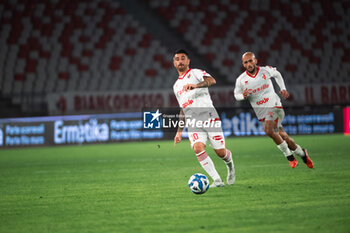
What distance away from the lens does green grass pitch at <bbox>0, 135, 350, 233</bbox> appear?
4238 millimetres

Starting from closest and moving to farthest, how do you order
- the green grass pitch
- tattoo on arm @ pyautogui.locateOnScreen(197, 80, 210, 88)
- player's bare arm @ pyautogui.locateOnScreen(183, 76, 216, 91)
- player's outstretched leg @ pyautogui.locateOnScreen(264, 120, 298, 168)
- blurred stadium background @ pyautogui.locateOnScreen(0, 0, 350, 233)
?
the green grass pitch
blurred stadium background @ pyautogui.locateOnScreen(0, 0, 350, 233)
player's bare arm @ pyautogui.locateOnScreen(183, 76, 216, 91)
tattoo on arm @ pyautogui.locateOnScreen(197, 80, 210, 88)
player's outstretched leg @ pyautogui.locateOnScreen(264, 120, 298, 168)

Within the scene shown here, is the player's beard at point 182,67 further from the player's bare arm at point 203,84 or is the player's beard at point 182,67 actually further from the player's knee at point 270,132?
the player's knee at point 270,132

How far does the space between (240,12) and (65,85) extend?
913 cm

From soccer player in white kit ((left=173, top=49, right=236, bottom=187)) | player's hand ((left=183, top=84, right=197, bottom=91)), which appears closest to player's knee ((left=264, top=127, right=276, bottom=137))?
soccer player in white kit ((left=173, top=49, right=236, bottom=187))

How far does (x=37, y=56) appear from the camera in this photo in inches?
856

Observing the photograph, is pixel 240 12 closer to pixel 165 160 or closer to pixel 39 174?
pixel 165 160

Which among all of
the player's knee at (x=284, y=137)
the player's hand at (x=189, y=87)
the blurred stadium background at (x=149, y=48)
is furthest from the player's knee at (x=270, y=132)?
the blurred stadium background at (x=149, y=48)

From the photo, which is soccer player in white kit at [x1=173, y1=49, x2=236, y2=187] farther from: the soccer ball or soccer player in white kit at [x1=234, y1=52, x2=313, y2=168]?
soccer player in white kit at [x1=234, y1=52, x2=313, y2=168]

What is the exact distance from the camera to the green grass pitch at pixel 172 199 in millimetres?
4238

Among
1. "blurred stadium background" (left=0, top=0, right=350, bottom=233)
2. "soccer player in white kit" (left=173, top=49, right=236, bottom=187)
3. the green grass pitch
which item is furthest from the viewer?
"soccer player in white kit" (left=173, top=49, right=236, bottom=187)

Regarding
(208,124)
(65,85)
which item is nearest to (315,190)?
(208,124)

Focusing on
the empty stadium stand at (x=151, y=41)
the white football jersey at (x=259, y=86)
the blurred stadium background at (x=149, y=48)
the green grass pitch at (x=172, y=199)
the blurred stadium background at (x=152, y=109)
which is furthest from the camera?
the empty stadium stand at (x=151, y=41)

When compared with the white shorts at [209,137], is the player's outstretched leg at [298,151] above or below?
below

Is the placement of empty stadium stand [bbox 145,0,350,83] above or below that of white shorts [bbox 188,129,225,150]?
above
